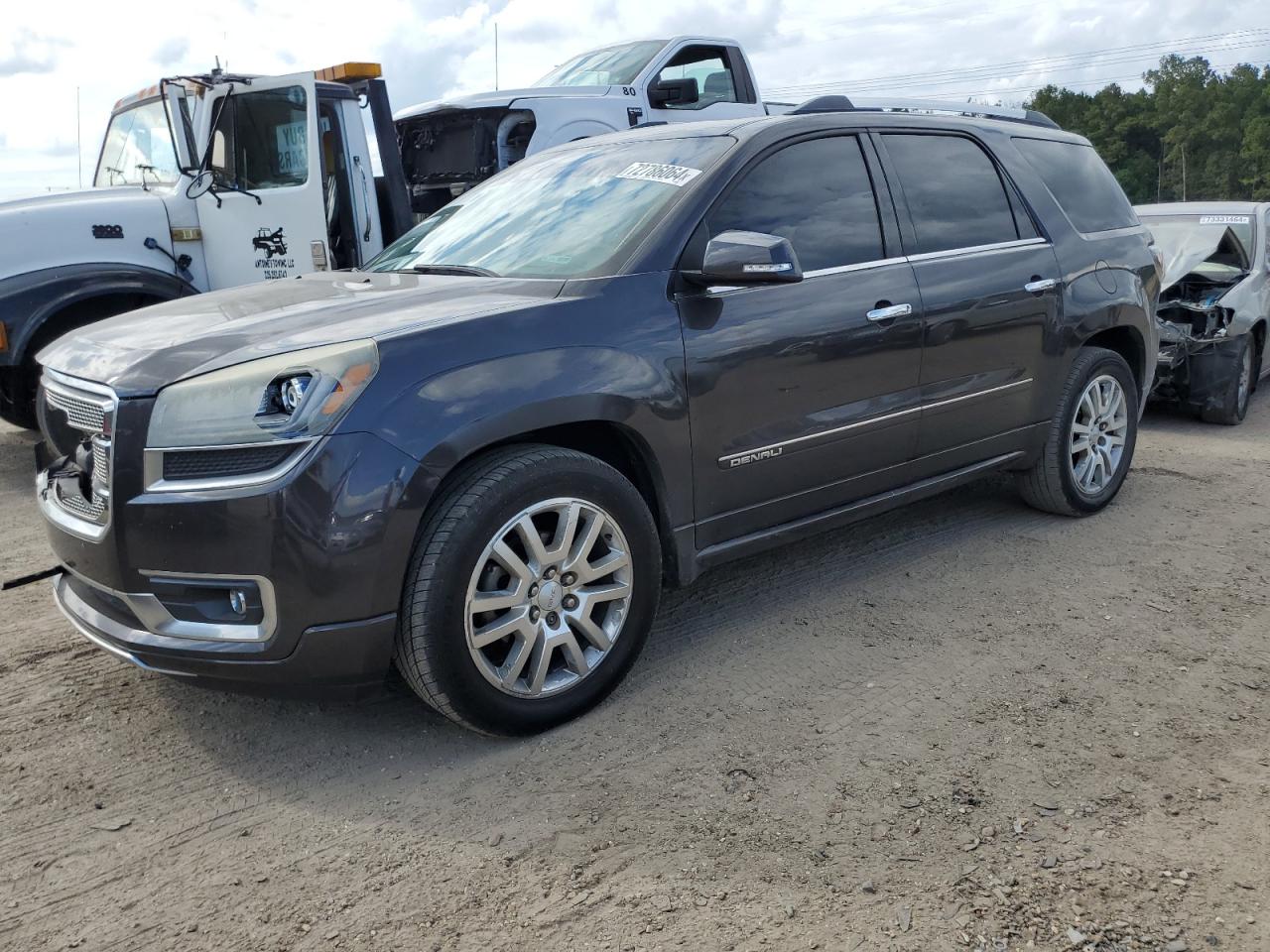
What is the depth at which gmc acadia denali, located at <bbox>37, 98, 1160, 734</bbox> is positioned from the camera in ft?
9.11

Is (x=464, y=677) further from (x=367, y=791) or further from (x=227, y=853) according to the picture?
(x=227, y=853)

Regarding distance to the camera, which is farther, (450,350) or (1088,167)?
(1088,167)

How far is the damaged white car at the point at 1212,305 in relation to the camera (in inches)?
300

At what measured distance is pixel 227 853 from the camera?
2.65 meters

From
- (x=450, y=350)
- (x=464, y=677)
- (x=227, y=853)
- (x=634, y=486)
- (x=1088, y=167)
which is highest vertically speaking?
(x=1088, y=167)

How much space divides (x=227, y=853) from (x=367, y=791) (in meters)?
0.40

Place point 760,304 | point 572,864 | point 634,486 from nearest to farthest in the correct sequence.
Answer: point 572,864, point 634,486, point 760,304

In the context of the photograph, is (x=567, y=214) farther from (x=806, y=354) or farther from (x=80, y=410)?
(x=80, y=410)

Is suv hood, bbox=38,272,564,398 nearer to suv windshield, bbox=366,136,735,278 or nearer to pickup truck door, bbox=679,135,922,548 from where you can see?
suv windshield, bbox=366,136,735,278

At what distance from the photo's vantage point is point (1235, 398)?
762 centimetres

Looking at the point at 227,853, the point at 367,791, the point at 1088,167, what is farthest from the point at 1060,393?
the point at 227,853

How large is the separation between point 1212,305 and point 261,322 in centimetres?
708

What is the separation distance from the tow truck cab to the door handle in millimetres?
4298

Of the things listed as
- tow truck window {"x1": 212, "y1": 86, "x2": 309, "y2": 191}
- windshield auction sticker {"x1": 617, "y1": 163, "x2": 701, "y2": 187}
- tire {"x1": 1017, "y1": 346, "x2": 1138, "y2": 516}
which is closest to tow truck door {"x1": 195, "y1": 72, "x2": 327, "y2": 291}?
tow truck window {"x1": 212, "y1": 86, "x2": 309, "y2": 191}
